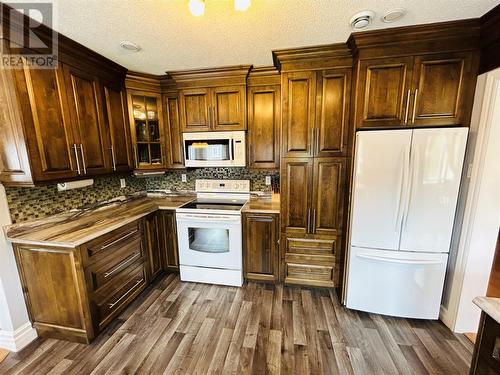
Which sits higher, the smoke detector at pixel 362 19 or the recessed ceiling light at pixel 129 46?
the smoke detector at pixel 362 19

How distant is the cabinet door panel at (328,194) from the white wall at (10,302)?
8.90 ft

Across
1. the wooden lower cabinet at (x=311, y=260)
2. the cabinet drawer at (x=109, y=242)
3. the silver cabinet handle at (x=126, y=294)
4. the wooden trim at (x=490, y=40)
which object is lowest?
the silver cabinet handle at (x=126, y=294)

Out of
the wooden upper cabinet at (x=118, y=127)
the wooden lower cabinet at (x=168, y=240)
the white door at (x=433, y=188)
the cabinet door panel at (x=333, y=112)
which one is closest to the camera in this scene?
the white door at (x=433, y=188)

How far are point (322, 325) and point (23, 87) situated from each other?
3.14m

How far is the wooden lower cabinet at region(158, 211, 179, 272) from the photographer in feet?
8.81

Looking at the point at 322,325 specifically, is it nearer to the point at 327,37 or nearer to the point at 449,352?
the point at 449,352

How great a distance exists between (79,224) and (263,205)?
1.88 metres

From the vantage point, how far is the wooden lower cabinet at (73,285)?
1715 mm

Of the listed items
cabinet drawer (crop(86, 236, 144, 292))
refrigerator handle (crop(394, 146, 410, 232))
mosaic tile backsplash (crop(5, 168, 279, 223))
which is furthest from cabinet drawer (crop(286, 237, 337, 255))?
cabinet drawer (crop(86, 236, 144, 292))

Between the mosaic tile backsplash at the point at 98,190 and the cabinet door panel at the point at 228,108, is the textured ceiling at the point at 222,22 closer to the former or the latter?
the cabinet door panel at the point at 228,108

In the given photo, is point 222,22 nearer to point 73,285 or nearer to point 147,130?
point 147,130

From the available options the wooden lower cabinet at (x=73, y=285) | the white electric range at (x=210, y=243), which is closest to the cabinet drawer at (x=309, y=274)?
the white electric range at (x=210, y=243)

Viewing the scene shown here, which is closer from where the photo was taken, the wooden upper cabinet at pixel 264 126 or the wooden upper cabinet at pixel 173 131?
the wooden upper cabinet at pixel 264 126

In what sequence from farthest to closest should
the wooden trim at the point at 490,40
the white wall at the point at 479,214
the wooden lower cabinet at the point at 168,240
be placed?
1. the wooden lower cabinet at the point at 168,240
2. the white wall at the point at 479,214
3. the wooden trim at the point at 490,40
